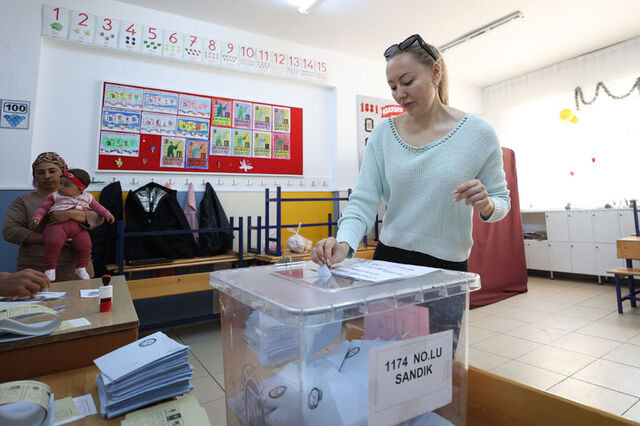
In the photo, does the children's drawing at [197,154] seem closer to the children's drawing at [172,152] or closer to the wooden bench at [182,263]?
the children's drawing at [172,152]

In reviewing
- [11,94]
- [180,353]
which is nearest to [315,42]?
[11,94]

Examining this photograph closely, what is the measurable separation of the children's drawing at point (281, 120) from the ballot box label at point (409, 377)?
357 cm

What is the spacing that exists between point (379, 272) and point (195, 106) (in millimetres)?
3311

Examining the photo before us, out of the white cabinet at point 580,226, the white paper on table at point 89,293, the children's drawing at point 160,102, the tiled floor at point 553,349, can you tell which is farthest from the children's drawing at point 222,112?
the white cabinet at point 580,226

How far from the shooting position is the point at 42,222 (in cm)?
224

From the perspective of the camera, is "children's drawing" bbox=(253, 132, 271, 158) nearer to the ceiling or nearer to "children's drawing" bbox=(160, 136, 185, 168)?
"children's drawing" bbox=(160, 136, 185, 168)

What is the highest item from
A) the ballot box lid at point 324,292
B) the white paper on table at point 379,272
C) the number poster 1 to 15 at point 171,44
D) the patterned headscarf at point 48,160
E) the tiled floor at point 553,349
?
the number poster 1 to 15 at point 171,44

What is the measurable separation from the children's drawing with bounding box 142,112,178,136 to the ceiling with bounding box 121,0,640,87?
39.1 inches

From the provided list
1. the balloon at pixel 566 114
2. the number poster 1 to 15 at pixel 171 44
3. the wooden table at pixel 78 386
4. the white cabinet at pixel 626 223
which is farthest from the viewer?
the balloon at pixel 566 114

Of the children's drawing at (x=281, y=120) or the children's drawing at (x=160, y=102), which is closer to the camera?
the children's drawing at (x=160, y=102)

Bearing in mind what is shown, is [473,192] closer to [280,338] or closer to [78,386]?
[280,338]

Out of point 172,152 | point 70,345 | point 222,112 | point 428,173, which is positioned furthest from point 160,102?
point 428,173

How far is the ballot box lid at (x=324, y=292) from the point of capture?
1.30 feet

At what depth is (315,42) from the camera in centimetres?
396
